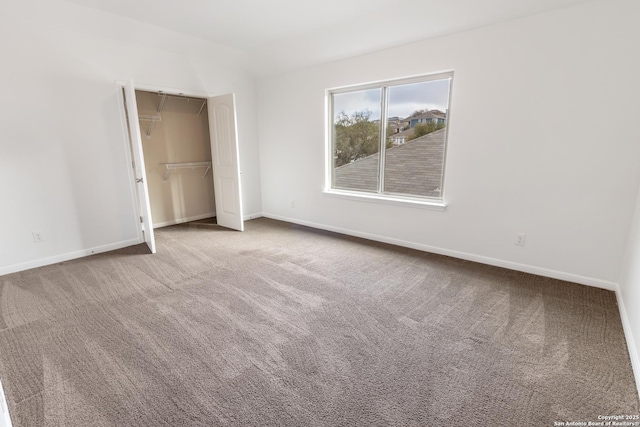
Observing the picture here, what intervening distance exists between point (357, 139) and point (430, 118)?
1.05 metres

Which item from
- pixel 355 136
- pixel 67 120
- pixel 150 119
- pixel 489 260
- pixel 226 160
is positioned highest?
pixel 150 119

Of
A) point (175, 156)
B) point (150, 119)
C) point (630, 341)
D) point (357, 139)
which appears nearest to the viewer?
point (630, 341)

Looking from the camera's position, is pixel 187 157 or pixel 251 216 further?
pixel 251 216

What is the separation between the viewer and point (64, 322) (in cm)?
226

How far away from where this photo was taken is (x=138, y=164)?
3506mm

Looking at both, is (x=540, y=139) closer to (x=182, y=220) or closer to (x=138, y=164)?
(x=138, y=164)

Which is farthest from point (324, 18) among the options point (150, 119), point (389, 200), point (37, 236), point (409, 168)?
point (37, 236)

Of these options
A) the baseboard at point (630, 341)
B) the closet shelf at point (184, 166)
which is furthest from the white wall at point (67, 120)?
the baseboard at point (630, 341)

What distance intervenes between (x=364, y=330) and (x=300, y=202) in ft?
9.80

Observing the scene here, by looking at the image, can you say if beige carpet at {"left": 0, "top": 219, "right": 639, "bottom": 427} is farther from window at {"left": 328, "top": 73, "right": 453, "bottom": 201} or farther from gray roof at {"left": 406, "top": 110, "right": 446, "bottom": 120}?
gray roof at {"left": 406, "top": 110, "right": 446, "bottom": 120}

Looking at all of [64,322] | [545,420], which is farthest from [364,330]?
[64,322]

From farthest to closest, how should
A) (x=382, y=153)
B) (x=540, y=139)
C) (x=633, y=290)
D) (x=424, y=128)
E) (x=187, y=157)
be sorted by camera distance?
(x=187, y=157) → (x=382, y=153) → (x=424, y=128) → (x=540, y=139) → (x=633, y=290)

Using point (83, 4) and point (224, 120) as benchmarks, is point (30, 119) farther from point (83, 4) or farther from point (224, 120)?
point (224, 120)

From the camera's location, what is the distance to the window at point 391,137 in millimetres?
3486
